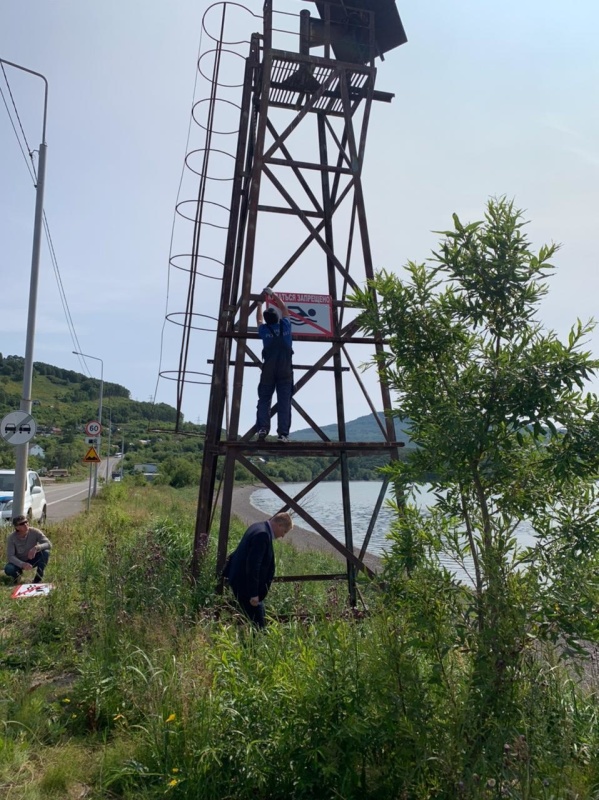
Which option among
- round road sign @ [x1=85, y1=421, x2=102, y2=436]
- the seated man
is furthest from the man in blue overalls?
round road sign @ [x1=85, y1=421, x2=102, y2=436]

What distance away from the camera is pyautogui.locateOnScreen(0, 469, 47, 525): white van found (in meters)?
17.2

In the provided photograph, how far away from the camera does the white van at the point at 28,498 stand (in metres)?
17.2

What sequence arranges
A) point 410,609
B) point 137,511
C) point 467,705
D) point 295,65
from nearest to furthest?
point 467,705
point 410,609
point 295,65
point 137,511

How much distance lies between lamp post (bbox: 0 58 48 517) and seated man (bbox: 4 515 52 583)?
2704mm

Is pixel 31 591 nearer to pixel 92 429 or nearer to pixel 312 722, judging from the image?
pixel 312 722

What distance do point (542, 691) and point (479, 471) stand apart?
3.53 ft

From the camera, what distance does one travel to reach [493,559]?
3.49 metres

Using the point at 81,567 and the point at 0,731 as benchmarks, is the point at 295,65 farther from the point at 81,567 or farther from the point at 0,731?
the point at 0,731

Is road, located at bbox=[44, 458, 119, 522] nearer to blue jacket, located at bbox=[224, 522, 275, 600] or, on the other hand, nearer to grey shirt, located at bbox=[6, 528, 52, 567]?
grey shirt, located at bbox=[6, 528, 52, 567]

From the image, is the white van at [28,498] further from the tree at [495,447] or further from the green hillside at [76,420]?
the green hillside at [76,420]

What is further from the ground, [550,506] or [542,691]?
[550,506]

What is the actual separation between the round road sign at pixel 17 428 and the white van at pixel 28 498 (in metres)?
4.35

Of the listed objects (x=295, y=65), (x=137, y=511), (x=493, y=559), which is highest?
(x=295, y=65)

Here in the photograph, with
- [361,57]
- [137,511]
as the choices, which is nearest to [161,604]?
[361,57]
